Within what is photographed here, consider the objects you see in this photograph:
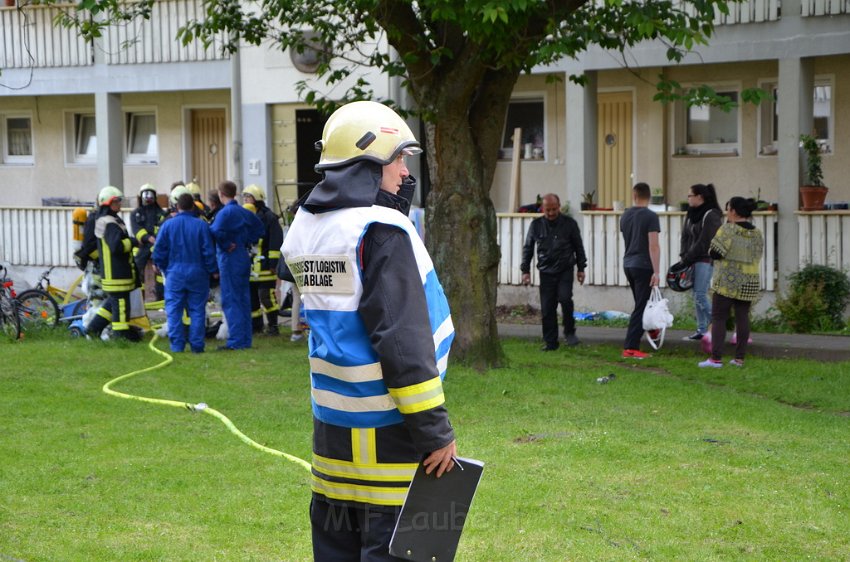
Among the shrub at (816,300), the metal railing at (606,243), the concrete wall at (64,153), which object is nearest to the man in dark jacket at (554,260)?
the metal railing at (606,243)

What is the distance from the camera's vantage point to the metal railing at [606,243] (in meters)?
16.0

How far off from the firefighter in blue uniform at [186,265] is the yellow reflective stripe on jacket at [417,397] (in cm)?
975

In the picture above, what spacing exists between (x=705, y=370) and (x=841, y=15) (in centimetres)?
610

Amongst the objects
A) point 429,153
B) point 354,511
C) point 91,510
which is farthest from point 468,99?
point 354,511

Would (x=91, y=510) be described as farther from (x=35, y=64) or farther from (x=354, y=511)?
(x=35, y=64)

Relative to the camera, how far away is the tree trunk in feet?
37.6

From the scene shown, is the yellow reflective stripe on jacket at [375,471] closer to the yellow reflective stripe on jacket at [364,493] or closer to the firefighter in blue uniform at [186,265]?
the yellow reflective stripe on jacket at [364,493]

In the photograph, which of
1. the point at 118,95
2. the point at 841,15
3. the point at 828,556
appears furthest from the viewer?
the point at 118,95

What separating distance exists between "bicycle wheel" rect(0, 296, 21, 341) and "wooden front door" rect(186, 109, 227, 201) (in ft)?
24.8

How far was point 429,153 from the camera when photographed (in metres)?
11.6

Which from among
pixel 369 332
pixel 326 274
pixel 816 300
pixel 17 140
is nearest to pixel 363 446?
pixel 369 332

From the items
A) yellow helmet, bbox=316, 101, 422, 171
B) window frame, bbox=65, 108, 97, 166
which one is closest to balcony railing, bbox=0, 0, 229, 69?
window frame, bbox=65, 108, 97, 166

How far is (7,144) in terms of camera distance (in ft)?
80.2

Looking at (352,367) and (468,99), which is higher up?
(468,99)
